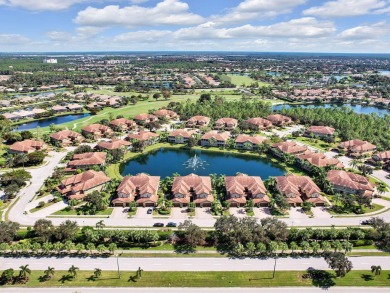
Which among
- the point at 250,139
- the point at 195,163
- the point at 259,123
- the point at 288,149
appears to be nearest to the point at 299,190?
the point at 288,149

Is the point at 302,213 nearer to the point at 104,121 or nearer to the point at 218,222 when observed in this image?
the point at 218,222

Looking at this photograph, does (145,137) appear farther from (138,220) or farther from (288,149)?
(138,220)

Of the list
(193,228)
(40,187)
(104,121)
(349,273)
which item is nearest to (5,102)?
(104,121)

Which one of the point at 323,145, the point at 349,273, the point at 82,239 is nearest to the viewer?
the point at 349,273

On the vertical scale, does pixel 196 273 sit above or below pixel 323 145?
below

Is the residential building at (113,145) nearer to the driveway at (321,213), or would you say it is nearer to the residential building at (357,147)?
the driveway at (321,213)
